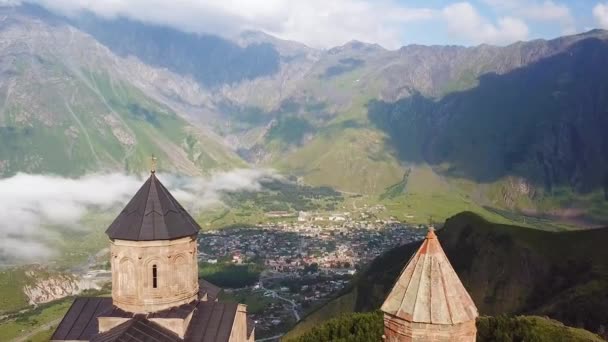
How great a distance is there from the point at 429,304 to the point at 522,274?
212 ft

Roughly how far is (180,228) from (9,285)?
118095 millimetres

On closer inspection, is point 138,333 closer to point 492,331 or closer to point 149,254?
point 149,254

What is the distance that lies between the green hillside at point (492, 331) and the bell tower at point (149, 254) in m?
17.0

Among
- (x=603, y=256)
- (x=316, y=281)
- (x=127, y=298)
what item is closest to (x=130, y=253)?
(x=127, y=298)

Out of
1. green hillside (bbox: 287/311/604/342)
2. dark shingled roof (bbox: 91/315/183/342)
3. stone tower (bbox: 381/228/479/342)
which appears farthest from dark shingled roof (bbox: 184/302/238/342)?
stone tower (bbox: 381/228/479/342)

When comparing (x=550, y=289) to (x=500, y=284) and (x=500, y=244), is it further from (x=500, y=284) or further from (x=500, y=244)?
(x=500, y=244)

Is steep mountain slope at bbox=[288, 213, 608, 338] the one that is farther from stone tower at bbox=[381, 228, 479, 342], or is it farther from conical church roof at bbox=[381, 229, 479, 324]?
conical church roof at bbox=[381, 229, 479, 324]

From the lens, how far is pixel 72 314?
3238 centimetres

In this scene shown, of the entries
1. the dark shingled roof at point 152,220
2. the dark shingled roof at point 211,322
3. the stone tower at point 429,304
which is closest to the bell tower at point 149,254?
the dark shingled roof at point 152,220

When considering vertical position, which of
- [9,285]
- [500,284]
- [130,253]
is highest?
[130,253]

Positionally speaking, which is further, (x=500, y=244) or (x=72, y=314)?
(x=500, y=244)

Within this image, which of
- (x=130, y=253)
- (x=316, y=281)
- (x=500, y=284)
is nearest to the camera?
(x=130, y=253)

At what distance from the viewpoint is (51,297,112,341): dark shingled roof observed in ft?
102

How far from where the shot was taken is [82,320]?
32.1 meters
